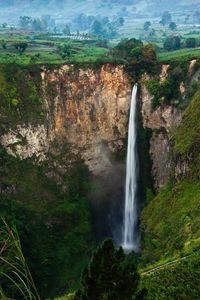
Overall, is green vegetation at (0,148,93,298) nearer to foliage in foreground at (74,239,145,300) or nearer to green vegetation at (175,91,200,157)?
green vegetation at (175,91,200,157)

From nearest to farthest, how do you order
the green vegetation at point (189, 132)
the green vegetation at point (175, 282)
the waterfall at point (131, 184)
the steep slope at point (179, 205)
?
the green vegetation at point (175, 282), the steep slope at point (179, 205), the green vegetation at point (189, 132), the waterfall at point (131, 184)

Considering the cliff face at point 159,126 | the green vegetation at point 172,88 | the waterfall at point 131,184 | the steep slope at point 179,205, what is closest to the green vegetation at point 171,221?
the steep slope at point 179,205

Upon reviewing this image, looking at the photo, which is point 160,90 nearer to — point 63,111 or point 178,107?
point 178,107

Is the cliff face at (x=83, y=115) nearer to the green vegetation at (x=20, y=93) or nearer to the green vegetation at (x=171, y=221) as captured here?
the green vegetation at (x=20, y=93)

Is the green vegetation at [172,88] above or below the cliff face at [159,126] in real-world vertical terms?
above

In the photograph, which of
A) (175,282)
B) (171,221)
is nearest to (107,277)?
(175,282)

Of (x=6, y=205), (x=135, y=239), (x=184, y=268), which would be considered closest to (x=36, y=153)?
(x=6, y=205)
